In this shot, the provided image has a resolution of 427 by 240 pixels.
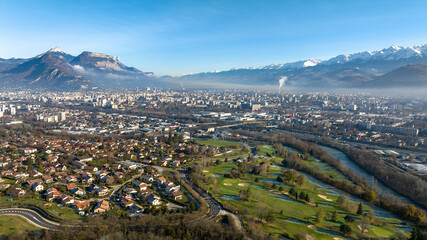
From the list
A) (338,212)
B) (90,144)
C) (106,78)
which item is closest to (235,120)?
(90,144)

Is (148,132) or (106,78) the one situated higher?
(106,78)

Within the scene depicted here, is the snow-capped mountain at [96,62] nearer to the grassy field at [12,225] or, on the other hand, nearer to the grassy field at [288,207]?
the grassy field at [288,207]

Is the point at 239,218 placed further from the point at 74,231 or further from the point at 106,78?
the point at 106,78

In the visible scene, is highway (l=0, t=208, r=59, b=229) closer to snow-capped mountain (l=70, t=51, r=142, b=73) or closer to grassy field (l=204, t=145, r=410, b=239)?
grassy field (l=204, t=145, r=410, b=239)

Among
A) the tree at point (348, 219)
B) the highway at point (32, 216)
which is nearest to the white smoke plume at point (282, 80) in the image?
the tree at point (348, 219)

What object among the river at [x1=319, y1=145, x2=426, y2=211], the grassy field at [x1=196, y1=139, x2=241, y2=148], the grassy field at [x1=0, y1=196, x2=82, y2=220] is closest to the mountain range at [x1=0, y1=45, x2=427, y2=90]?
the river at [x1=319, y1=145, x2=426, y2=211]

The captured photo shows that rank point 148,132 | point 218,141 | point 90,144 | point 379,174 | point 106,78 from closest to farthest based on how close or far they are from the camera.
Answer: point 379,174 < point 90,144 < point 218,141 < point 148,132 < point 106,78

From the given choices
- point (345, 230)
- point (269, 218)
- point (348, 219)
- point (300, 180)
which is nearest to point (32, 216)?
point (269, 218)

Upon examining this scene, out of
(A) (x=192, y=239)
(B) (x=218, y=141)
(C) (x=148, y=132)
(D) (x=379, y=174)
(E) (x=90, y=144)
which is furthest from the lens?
(C) (x=148, y=132)
